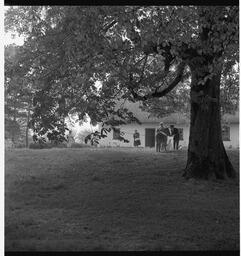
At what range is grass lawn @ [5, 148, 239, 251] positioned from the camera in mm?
9091

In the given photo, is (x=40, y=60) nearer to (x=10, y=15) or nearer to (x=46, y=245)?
(x=10, y=15)

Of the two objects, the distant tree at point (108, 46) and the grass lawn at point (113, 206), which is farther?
the distant tree at point (108, 46)

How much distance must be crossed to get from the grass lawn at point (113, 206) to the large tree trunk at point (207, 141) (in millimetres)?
476

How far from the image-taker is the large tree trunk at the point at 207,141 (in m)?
15.3

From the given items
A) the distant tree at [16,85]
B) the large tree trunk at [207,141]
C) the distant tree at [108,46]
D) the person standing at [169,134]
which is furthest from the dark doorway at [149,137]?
the distant tree at [16,85]

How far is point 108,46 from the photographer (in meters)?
10.7

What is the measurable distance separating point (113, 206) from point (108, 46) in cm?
406

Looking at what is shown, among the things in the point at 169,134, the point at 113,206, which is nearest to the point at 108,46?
the point at 113,206

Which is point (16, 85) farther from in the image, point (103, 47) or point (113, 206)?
point (113, 206)

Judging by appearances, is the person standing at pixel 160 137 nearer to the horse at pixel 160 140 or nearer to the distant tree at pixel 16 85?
the horse at pixel 160 140

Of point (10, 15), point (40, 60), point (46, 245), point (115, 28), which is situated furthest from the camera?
point (10, 15)

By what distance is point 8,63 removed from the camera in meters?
13.1

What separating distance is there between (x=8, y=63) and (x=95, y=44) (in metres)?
3.63
